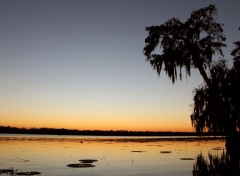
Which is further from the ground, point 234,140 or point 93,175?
point 234,140

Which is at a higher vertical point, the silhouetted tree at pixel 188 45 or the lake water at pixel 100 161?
the silhouetted tree at pixel 188 45

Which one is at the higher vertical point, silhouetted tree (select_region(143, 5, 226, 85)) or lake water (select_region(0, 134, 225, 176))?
silhouetted tree (select_region(143, 5, 226, 85))

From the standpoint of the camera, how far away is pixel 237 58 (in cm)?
3094

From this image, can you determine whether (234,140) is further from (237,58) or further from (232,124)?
(237,58)

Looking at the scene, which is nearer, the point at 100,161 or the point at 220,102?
the point at 220,102

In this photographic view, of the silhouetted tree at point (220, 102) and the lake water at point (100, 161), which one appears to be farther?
the silhouetted tree at point (220, 102)

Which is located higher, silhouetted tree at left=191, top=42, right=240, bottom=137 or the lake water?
silhouetted tree at left=191, top=42, right=240, bottom=137

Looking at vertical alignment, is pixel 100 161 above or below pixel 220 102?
below

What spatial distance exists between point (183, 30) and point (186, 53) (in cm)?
211

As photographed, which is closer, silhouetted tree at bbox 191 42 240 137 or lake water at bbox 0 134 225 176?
lake water at bbox 0 134 225 176

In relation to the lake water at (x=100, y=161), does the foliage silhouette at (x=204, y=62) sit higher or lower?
higher

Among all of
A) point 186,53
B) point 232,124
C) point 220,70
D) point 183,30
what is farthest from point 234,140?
point 183,30

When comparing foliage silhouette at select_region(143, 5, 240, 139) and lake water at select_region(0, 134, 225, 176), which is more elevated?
foliage silhouette at select_region(143, 5, 240, 139)

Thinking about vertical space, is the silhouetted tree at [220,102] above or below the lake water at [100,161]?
above
